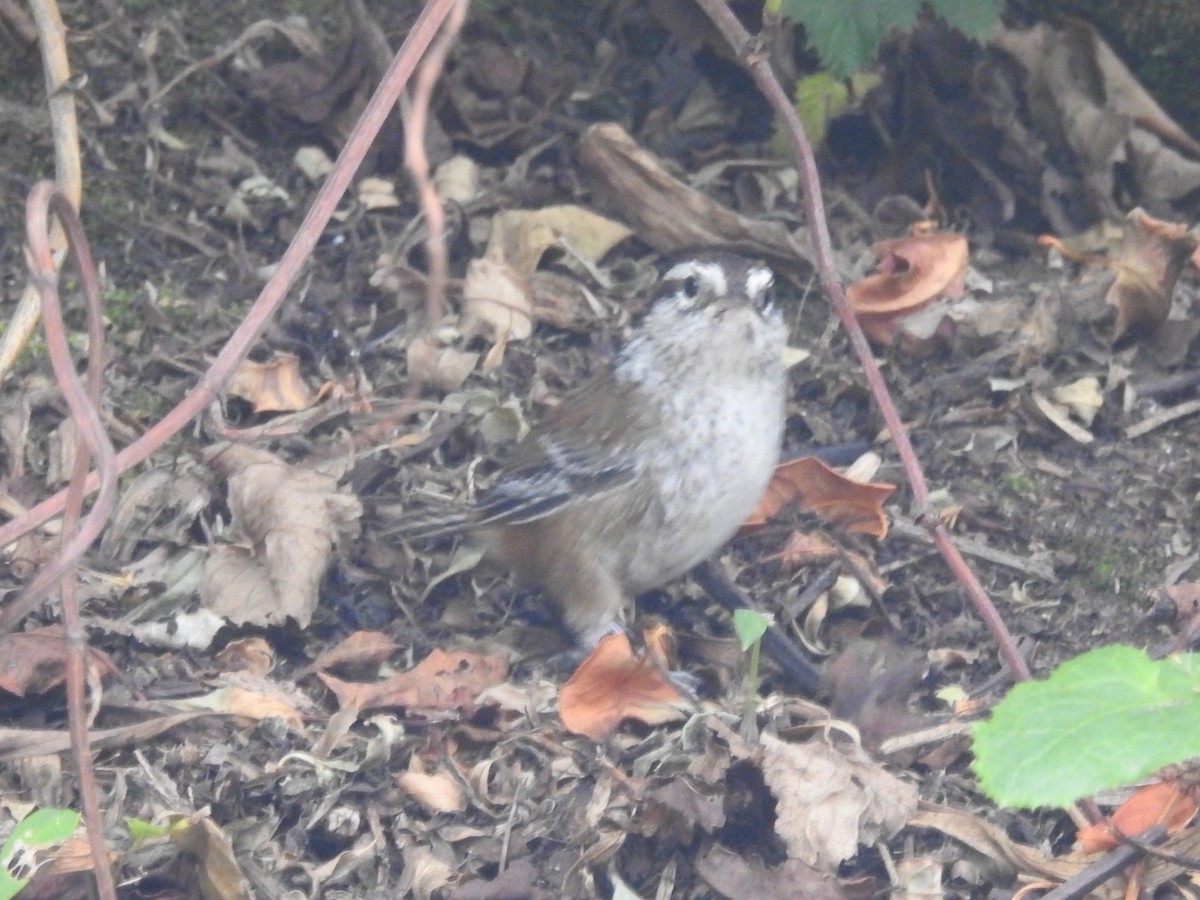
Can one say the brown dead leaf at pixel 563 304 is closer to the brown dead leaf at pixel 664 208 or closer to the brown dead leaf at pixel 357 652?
the brown dead leaf at pixel 664 208

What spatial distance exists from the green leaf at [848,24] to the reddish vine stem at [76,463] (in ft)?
8.76

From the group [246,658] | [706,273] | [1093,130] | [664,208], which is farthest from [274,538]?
[1093,130]

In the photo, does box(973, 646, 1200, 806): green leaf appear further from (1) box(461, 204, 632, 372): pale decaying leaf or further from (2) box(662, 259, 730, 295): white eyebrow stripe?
(1) box(461, 204, 632, 372): pale decaying leaf

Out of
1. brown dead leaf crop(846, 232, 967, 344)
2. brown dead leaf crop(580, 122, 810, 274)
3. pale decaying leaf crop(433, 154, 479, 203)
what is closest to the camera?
brown dead leaf crop(846, 232, 967, 344)

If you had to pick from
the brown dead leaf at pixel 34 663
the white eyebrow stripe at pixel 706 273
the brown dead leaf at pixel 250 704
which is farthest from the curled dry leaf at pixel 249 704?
the white eyebrow stripe at pixel 706 273

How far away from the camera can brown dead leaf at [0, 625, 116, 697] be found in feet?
13.0

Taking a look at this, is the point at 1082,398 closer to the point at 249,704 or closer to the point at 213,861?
the point at 249,704

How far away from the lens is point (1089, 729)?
2713mm

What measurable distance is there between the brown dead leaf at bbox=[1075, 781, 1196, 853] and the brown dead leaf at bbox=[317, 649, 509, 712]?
1500 millimetres

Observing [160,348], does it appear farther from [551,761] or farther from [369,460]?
[551,761]

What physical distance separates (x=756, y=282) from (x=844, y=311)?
0.80 metres

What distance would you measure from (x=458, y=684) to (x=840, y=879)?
115 cm

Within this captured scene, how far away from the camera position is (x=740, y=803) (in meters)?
3.74

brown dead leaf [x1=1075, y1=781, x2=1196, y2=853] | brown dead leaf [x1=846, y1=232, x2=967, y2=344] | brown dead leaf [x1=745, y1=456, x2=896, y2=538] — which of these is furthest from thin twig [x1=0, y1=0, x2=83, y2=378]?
brown dead leaf [x1=1075, y1=781, x2=1196, y2=853]
